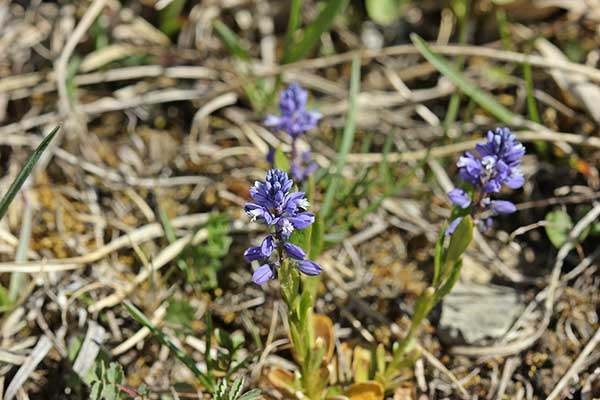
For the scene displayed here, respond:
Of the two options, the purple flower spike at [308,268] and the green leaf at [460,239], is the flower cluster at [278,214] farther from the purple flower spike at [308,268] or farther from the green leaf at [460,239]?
the green leaf at [460,239]

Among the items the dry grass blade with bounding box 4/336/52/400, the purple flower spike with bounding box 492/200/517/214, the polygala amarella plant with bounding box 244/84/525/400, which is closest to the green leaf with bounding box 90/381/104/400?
the dry grass blade with bounding box 4/336/52/400

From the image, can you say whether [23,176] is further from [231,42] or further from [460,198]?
[231,42]

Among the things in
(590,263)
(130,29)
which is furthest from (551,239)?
(130,29)

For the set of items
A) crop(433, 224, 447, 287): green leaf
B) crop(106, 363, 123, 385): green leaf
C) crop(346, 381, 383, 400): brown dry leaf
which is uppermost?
crop(433, 224, 447, 287): green leaf

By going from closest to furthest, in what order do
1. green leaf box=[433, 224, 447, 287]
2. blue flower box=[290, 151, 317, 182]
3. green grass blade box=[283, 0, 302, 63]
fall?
green leaf box=[433, 224, 447, 287]
blue flower box=[290, 151, 317, 182]
green grass blade box=[283, 0, 302, 63]

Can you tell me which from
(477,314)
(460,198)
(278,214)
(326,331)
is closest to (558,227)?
(477,314)

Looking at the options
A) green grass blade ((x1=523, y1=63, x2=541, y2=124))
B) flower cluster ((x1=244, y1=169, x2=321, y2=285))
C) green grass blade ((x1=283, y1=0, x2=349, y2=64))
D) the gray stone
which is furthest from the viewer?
green grass blade ((x1=283, y1=0, x2=349, y2=64))

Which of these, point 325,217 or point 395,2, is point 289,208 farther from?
point 395,2

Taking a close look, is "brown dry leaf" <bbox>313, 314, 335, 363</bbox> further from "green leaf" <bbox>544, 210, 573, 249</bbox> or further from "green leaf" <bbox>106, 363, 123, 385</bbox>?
"green leaf" <bbox>544, 210, 573, 249</bbox>
